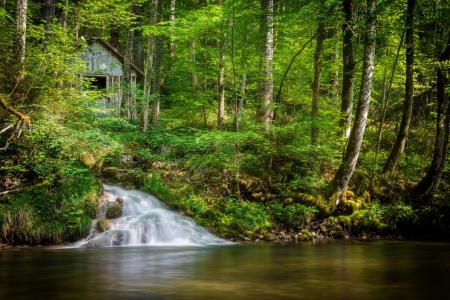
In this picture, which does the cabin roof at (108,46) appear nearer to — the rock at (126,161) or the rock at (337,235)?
the rock at (126,161)

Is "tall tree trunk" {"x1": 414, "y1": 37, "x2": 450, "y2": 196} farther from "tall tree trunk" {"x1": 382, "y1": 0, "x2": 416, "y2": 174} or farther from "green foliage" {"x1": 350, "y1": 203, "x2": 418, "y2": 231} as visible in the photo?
"green foliage" {"x1": 350, "y1": 203, "x2": 418, "y2": 231}

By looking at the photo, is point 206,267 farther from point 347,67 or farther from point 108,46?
point 108,46

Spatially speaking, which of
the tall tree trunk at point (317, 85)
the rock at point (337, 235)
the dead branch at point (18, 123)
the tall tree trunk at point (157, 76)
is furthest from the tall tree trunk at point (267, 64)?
the dead branch at point (18, 123)

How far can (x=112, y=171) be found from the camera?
12531mm

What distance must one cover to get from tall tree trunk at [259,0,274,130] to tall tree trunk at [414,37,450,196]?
205 inches

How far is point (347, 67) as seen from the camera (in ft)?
37.7

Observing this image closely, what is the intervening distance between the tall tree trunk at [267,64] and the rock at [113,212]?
5453 mm

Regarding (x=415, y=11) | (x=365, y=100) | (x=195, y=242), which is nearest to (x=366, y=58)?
(x=365, y=100)

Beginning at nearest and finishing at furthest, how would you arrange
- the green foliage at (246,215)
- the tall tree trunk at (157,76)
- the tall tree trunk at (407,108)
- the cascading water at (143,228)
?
the cascading water at (143,228), the green foliage at (246,215), the tall tree trunk at (407,108), the tall tree trunk at (157,76)

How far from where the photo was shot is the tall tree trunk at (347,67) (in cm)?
1097

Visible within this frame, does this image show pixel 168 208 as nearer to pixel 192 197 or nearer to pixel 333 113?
pixel 192 197

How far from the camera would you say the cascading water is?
9375 millimetres

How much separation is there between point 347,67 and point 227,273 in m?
8.02

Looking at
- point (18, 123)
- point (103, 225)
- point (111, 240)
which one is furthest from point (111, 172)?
point (18, 123)
